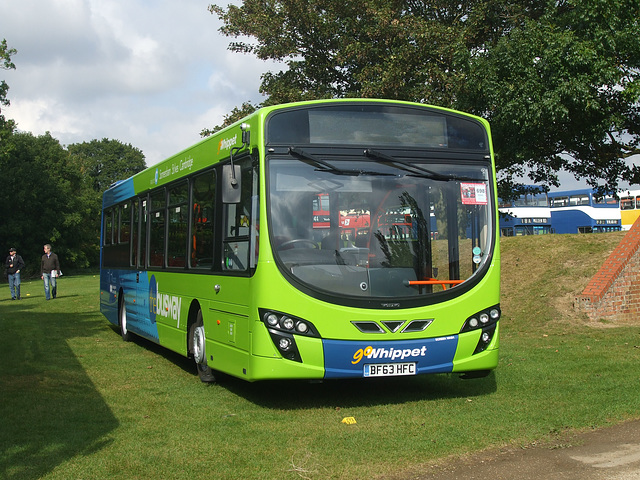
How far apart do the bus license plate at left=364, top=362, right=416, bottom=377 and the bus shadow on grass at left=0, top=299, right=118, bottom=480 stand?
251cm

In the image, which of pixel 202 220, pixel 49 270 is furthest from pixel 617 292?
pixel 49 270

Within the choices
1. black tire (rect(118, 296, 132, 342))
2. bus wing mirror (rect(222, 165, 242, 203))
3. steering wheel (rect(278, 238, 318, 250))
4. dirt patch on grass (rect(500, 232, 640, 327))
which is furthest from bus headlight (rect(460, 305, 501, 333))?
black tire (rect(118, 296, 132, 342))

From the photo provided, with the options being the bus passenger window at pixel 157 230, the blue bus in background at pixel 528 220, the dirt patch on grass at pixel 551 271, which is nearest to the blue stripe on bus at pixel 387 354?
the bus passenger window at pixel 157 230

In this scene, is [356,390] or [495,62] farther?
[495,62]

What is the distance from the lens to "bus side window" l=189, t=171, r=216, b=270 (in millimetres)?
9352

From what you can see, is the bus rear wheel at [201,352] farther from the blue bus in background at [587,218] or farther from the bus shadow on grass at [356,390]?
the blue bus in background at [587,218]

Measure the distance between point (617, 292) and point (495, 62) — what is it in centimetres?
584

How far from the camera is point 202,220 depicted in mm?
9773

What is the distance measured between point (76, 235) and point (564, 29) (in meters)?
52.4

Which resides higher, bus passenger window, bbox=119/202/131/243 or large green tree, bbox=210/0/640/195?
large green tree, bbox=210/0/640/195

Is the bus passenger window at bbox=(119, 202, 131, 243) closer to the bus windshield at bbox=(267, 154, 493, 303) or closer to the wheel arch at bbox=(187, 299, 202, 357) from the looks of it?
the wheel arch at bbox=(187, 299, 202, 357)

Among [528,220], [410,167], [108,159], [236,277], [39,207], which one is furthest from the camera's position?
[108,159]

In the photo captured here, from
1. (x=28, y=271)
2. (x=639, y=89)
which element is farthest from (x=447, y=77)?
(x=28, y=271)

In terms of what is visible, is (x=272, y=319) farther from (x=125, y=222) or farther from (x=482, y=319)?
(x=125, y=222)
